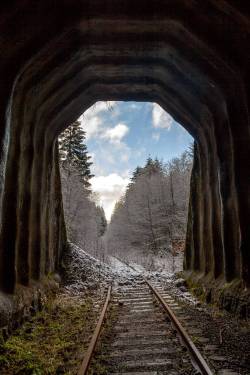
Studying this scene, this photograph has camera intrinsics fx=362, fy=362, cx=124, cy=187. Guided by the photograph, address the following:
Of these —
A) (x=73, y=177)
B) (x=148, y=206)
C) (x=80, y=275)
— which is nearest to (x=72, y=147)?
(x=73, y=177)

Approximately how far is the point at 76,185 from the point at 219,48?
99.0 ft

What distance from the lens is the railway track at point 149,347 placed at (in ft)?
14.3

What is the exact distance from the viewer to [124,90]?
10.9 m

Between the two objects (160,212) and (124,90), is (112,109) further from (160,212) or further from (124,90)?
(160,212)

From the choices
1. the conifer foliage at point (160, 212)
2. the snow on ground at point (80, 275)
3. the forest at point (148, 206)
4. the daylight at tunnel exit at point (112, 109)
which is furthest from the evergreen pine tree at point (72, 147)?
the daylight at tunnel exit at point (112, 109)

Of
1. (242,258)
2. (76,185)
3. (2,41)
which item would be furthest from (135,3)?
(76,185)

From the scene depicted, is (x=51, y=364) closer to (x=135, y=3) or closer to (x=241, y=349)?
(x=241, y=349)

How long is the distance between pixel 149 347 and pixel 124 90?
7708 millimetres

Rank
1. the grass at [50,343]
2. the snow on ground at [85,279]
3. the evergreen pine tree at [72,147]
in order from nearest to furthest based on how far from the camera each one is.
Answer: the grass at [50,343] < the snow on ground at [85,279] < the evergreen pine tree at [72,147]

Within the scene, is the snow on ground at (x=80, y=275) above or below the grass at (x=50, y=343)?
above

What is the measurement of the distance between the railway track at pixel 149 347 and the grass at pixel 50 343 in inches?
12.0

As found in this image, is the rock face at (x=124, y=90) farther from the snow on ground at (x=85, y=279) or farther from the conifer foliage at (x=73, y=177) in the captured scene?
the conifer foliage at (x=73, y=177)

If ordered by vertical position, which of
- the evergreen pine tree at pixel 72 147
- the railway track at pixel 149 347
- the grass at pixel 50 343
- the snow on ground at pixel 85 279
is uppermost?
the evergreen pine tree at pixel 72 147

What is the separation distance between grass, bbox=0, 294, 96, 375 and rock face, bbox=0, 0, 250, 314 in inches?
39.0
